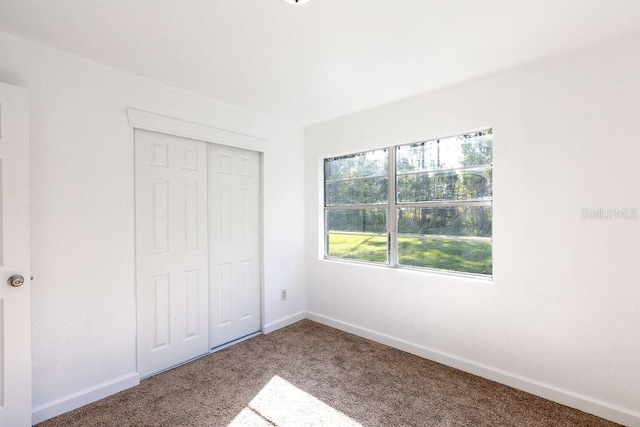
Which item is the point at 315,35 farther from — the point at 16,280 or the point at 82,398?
the point at 82,398

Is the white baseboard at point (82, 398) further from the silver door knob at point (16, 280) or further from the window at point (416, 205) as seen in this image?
the window at point (416, 205)

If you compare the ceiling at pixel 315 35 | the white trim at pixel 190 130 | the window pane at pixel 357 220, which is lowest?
the window pane at pixel 357 220

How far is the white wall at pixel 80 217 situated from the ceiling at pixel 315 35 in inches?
7.2

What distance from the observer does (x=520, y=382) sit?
222 cm

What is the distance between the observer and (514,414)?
194cm

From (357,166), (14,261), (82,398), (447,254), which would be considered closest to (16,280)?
(14,261)

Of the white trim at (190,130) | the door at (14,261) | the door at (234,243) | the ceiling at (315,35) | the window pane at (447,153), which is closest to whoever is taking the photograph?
the ceiling at (315,35)

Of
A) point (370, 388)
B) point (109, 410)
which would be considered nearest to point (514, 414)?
point (370, 388)

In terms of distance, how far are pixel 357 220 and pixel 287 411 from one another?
1.99m

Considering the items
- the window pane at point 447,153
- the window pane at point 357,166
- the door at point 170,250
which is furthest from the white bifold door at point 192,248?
the window pane at point 447,153

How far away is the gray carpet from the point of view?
1900mm

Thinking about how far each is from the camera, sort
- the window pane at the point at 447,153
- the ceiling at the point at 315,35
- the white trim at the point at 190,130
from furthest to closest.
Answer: the window pane at the point at 447,153, the white trim at the point at 190,130, the ceiling at the point at 315,35

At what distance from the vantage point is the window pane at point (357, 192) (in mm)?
3206

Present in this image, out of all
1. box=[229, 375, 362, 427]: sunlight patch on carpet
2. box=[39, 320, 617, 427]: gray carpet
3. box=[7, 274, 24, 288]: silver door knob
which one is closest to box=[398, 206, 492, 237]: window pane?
box=[39, 320, 617, 427]: gray carpet
